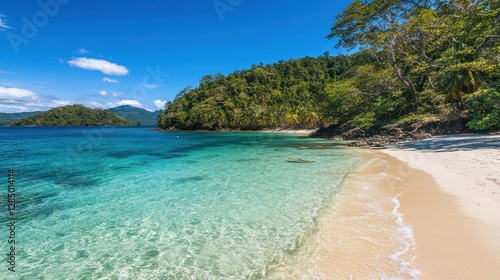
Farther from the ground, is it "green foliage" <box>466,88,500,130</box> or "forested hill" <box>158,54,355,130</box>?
"forested hill" <box>158,54,355,130</box>

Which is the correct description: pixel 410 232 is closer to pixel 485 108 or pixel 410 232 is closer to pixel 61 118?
pixel 485 108

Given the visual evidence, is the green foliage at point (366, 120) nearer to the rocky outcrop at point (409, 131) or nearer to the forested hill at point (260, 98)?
the rocky outcrop at point (409, 131)

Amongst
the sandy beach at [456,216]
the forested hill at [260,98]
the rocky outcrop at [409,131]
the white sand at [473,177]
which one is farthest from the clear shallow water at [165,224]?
the forested hill at [260,98]

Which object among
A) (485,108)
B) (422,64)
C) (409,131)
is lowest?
(409,131)

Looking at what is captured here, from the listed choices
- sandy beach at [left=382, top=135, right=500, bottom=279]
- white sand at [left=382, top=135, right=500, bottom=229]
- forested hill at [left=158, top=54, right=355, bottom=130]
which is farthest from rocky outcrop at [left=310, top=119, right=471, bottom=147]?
forested hill at [left=158, top=54, right=355, bottom=130]

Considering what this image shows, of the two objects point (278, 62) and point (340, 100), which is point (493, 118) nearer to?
point (340, 100)

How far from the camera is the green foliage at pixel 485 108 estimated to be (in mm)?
18609

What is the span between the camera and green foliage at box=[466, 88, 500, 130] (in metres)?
18.6

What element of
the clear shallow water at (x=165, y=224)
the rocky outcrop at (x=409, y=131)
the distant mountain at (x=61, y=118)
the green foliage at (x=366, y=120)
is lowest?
the clear shallow water at (x=165, y=224)

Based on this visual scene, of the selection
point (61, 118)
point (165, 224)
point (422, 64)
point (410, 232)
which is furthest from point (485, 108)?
point (61, 118)

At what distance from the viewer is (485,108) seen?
71.4ft

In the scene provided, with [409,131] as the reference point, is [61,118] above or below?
above

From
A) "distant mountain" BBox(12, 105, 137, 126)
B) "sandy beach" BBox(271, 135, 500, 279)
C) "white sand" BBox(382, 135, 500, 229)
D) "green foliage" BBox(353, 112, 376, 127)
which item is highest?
"distant mountain" BBox(12, 105, 137, 126)

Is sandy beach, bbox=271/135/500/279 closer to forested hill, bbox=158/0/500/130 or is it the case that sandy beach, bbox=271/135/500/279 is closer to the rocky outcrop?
forested hill, bbox=158/0/500/130
